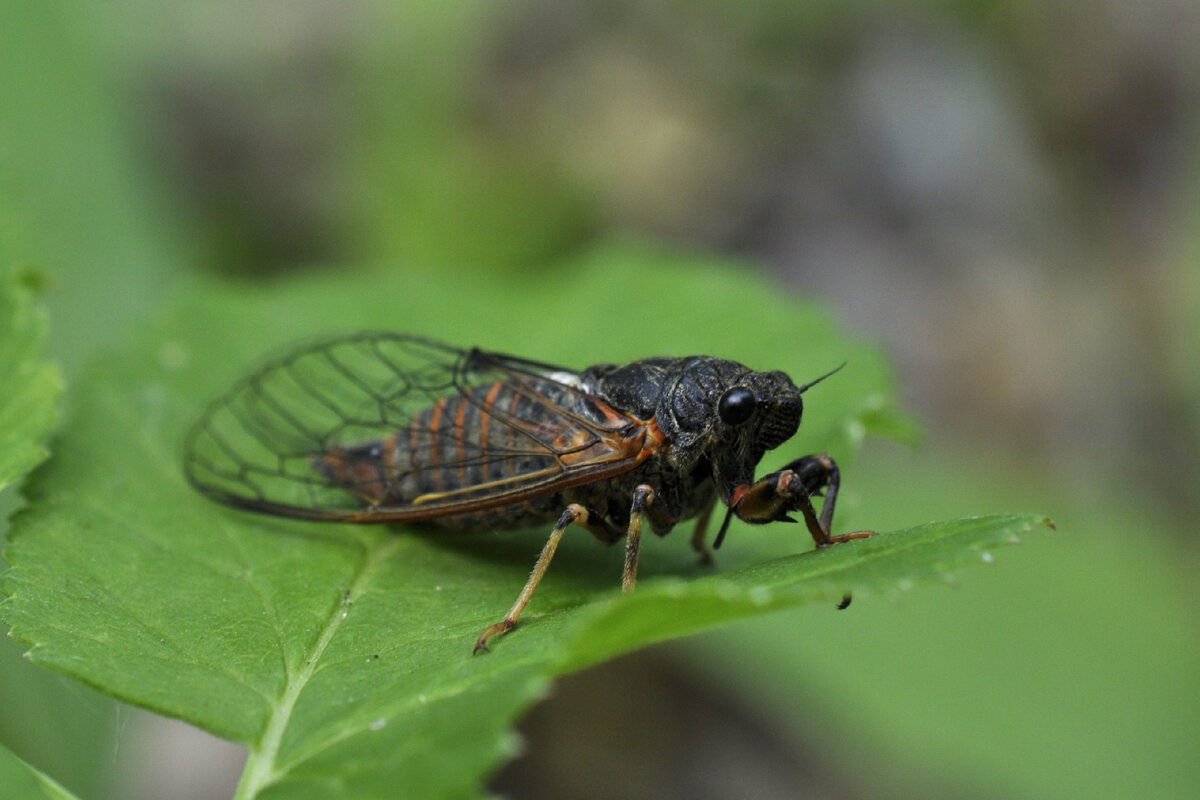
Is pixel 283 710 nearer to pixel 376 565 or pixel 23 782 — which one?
pixel 23 782

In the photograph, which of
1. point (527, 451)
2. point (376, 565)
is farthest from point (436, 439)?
point (376, 565)

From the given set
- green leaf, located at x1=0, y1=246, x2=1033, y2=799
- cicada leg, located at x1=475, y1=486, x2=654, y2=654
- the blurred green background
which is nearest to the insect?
cicada leg, located at x1=475, y1=486, x2=654, y2=654

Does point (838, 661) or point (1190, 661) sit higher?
point (838, 661)

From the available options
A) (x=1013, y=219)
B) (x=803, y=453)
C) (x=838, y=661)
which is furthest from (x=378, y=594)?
(x=1013, y=219)

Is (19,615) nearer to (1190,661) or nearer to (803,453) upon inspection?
(803,453)

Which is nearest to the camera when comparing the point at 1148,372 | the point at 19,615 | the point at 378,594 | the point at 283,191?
the point at 19,615

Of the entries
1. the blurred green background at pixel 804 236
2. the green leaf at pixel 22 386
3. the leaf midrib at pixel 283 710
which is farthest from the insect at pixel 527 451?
the blurred green background at pixel 804 236

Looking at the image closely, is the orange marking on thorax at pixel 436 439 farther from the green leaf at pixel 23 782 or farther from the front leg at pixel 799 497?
the green leaf at pixel 23 782

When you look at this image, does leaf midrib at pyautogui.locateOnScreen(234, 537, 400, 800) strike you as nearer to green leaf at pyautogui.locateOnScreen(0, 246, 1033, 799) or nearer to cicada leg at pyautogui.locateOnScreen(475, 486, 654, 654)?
green leaf at pyautogui.locateOnScreen(0, 246, 1033, 799)
